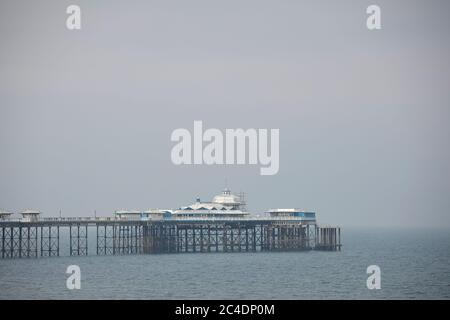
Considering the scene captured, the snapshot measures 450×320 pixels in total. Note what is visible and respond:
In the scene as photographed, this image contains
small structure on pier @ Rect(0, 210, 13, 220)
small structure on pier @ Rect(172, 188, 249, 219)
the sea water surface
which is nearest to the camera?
the sea water surface

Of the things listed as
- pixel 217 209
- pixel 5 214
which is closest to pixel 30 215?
pixel 5 214

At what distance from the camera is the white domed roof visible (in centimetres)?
16100

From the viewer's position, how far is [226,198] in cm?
16162

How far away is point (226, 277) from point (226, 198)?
46.8m

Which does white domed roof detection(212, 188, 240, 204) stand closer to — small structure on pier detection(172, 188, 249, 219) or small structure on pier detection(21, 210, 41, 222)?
small structure on pier detection(172, 188, 249, 219)

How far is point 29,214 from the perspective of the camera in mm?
138125

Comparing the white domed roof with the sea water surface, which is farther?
the white domed roof

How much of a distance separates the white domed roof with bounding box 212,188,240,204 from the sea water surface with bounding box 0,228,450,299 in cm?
1408

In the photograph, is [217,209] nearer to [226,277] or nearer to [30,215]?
[30,215]

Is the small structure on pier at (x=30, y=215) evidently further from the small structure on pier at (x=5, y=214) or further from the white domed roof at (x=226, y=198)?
the white domed roof at (x=226, y=198)

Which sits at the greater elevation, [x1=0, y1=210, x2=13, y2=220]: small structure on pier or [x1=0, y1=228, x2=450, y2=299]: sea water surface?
[x1=0, y1=210, x2=13, y2=220]: small structure on pier

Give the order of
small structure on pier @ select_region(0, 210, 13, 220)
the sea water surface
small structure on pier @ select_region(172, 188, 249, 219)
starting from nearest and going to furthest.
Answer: the sea water surface, small structure on pier @ select_region(0, 210, 13, 220), small structure on pier @ select_region(172, 188, 249, 219)

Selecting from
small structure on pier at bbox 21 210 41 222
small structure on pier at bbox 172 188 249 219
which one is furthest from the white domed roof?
small structure on pier at bbox 21 210 41 222
